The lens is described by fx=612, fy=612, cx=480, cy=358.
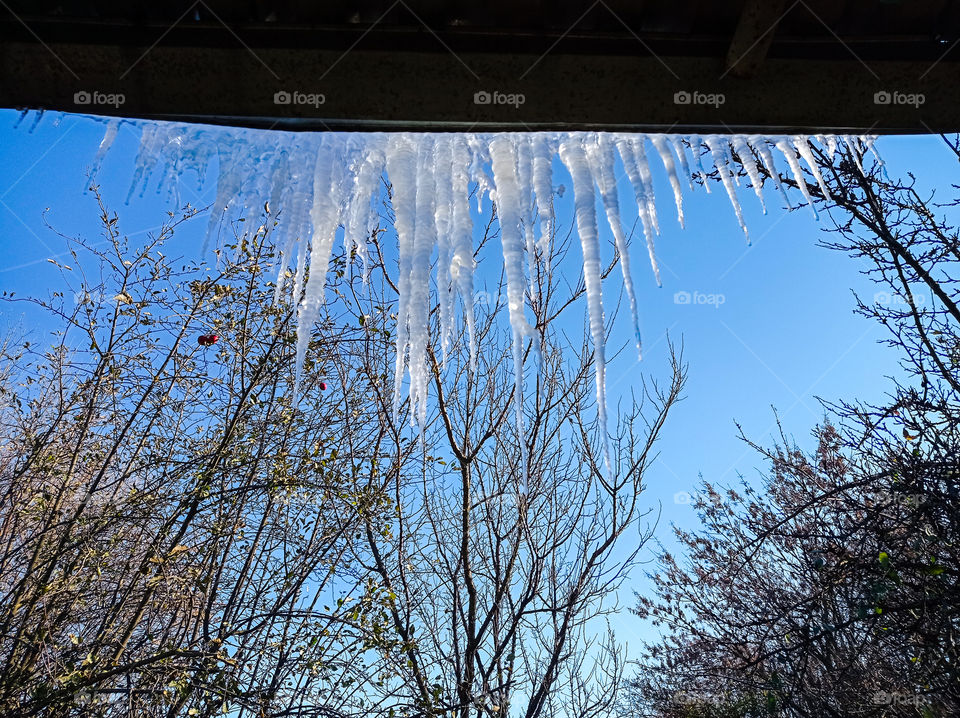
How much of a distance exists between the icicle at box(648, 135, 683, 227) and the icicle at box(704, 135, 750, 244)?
0.15 m

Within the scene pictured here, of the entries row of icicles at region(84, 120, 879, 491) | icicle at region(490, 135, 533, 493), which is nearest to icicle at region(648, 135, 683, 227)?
row of icicles at region(84, 120, 879, 491)

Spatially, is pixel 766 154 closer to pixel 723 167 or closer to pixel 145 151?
pixel 723 167

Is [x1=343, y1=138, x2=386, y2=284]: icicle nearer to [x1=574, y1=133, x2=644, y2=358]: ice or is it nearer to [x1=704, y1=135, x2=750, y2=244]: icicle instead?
[x1=574, y1=133, x2=644, y2=358]: ice

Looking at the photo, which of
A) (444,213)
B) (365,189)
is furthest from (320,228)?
(444,213)

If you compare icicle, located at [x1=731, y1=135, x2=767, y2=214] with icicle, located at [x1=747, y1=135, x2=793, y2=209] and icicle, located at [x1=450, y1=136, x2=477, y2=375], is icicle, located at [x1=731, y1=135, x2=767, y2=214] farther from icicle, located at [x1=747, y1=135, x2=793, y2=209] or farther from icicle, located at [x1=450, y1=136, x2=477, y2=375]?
icicle, located at [x1=450, y1=136, x2=477, y2=375]

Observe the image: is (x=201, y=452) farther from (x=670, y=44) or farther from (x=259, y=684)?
(x=670, y=44)

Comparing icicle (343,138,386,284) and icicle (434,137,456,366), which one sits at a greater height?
icicle (343,138,386,284)

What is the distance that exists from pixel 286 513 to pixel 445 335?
12.4 ft

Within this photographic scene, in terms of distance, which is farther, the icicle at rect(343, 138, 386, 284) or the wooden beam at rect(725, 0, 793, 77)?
the icicle at rect(343, 138, 386, 284)

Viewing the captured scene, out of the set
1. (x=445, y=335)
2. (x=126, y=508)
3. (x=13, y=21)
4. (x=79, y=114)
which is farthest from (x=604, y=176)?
(x=126, y=508)

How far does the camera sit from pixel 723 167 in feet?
8.12

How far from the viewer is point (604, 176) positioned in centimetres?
228

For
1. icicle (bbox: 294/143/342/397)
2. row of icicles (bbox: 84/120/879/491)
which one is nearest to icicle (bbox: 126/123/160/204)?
row of icicles (bbox: 84/120/879/491)

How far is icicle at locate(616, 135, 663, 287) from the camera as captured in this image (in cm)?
232
